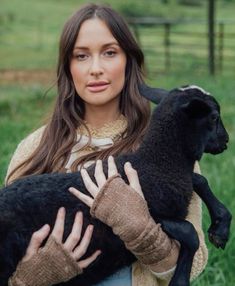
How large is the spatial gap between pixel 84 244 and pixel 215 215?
1.53ft

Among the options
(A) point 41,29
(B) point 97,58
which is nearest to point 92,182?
(B) point 97,58

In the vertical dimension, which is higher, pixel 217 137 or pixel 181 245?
pixel 217 137

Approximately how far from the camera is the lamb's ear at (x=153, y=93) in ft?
8.63

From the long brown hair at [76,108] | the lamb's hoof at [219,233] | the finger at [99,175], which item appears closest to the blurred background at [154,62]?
the long brown hair at [76,108]

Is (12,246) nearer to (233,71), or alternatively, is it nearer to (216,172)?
(216,172)

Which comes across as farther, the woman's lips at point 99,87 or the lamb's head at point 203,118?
the woman's lips at point 99,87

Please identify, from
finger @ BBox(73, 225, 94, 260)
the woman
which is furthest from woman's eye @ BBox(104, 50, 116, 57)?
finger @ BBox(73, 225, 94, 260)

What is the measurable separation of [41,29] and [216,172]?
18396 millimetres

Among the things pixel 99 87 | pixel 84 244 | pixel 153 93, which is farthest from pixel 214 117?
pixel 84 244

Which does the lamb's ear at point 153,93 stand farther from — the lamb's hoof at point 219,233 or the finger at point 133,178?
the lamb's hoof at point 219,233

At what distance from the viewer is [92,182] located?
249 cm

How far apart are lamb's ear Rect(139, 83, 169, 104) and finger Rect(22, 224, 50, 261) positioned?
1.91 ft

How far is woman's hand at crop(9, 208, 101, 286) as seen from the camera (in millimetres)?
2457

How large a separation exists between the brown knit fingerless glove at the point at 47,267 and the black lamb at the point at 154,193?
0.04m
